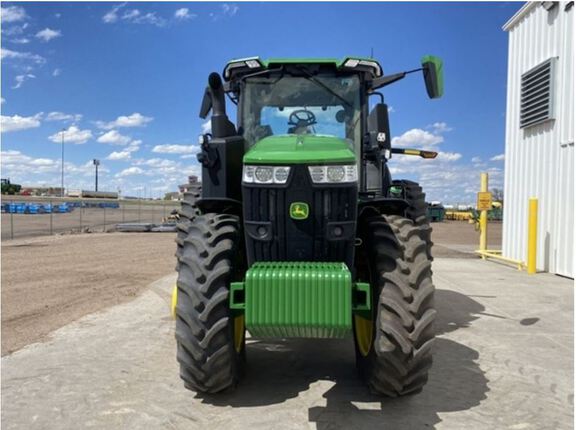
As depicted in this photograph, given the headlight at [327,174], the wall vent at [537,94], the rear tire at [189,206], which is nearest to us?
the headlight at [327,174]

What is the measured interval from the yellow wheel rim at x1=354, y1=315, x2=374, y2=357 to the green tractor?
0.01m

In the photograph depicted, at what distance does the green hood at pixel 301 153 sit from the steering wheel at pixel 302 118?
0.90 m

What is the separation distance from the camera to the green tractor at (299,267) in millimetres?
3463

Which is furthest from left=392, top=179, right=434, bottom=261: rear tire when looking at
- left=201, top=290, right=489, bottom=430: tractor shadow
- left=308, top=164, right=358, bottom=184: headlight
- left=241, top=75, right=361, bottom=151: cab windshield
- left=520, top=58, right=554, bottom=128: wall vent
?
left=520, top=58, right=554, bottom=128: wall vent

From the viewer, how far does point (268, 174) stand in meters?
3.76

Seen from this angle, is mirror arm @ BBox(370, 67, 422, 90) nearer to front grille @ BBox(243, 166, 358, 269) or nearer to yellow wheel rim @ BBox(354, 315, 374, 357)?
front grille @ BBox(243, 166, 358, 269)

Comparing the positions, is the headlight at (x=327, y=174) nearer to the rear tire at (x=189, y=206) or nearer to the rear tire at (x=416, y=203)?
the rear tire at (x=189, y=206)

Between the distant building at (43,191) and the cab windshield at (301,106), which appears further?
the distant building at (43,191)

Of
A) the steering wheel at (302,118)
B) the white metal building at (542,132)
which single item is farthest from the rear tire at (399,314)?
the white metal building at (542,132)

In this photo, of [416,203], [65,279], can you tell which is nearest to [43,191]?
[65,279]

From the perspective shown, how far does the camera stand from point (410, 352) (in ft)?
11.8

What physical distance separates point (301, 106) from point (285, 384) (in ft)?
8.84

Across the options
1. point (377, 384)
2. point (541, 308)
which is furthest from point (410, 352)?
point (541, 308)

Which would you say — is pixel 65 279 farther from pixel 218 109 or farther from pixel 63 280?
pixel 218 109
